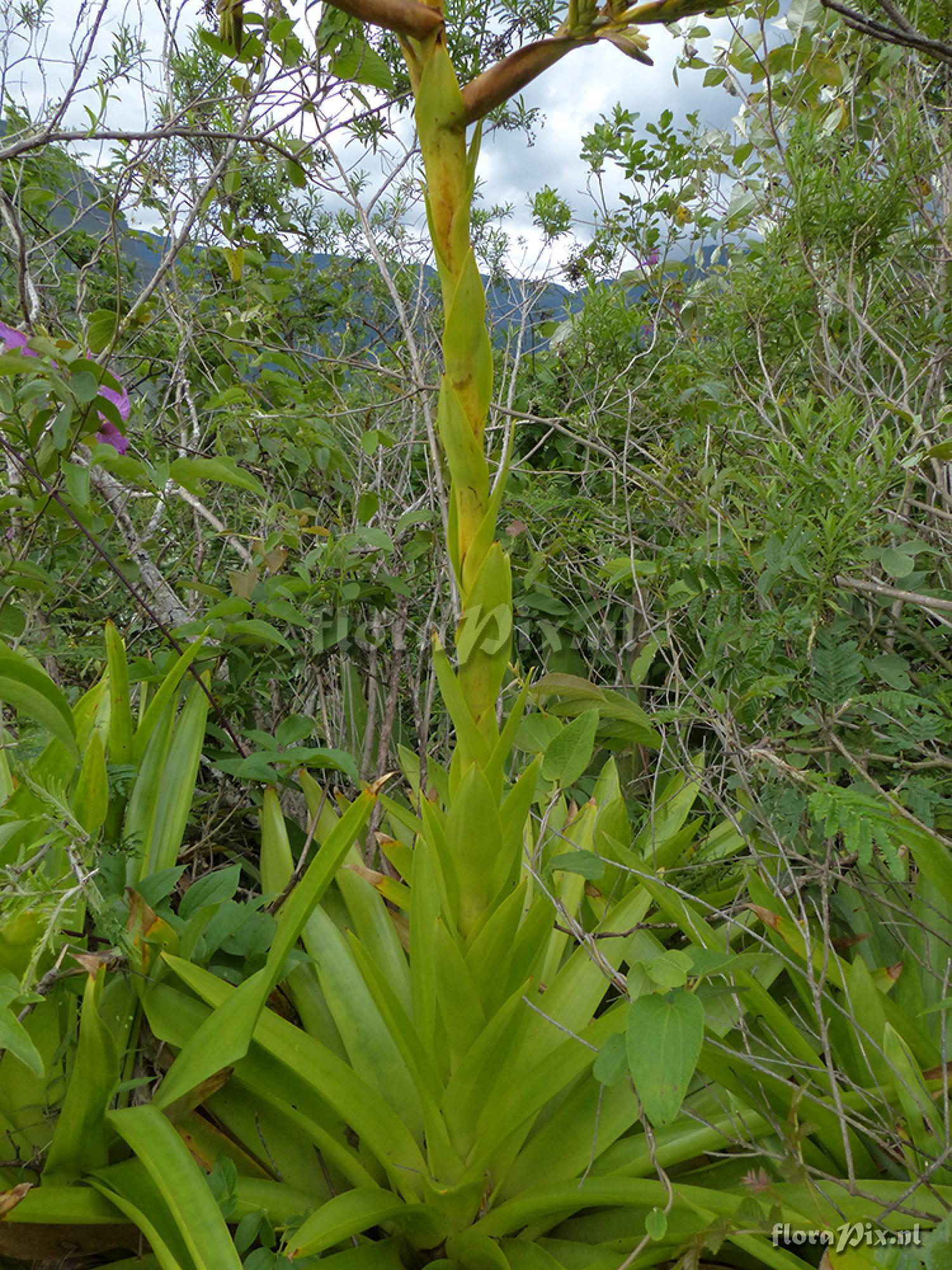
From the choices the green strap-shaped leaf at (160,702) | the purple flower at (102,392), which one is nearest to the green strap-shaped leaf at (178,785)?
the green strap-shaped leaf at (160,702)

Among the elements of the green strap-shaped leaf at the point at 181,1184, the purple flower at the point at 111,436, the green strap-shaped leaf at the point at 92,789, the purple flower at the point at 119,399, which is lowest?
the green strap-shaped leaf at the point at 181,1184

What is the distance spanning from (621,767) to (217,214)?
2.19 metres

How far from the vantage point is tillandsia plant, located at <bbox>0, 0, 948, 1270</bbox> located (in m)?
0.84

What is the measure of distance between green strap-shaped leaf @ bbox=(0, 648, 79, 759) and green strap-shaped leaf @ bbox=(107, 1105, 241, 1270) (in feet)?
1.57

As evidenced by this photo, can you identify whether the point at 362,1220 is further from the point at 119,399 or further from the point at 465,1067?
the point at 119,399

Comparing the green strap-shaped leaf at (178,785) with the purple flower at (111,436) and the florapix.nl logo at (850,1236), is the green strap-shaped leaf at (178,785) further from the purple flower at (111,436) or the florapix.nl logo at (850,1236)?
the florapix.nl logo at (850,1236)

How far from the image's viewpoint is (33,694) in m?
0.98

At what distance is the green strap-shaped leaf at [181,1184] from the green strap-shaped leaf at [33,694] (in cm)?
48

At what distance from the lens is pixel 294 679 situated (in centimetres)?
216

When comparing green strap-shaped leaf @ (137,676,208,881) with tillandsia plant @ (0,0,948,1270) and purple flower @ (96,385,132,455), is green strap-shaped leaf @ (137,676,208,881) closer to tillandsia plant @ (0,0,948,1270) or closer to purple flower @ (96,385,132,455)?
tillandsia plant @ (0,0,948,1270)

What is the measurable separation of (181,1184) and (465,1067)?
34cm

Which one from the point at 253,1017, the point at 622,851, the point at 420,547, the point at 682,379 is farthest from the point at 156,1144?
the point at 682,379

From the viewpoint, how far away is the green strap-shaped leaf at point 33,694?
96 centimetres

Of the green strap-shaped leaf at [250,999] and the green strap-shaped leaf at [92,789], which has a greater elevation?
the green strap-shaped leaf at [92,789]
